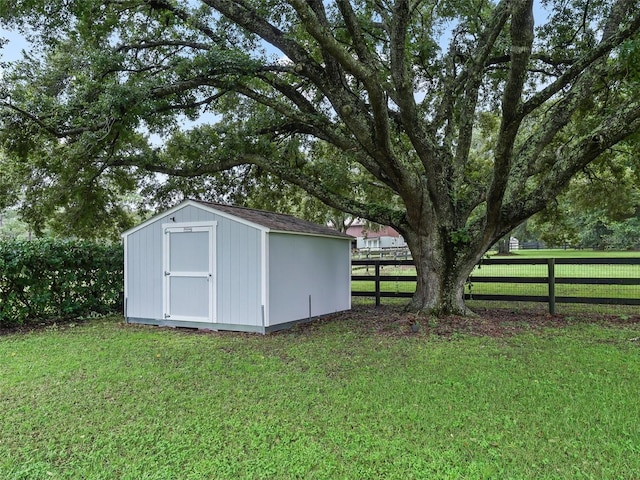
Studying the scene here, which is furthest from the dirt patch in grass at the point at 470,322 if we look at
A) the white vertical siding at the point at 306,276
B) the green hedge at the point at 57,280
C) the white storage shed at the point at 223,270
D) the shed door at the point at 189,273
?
the green hedge at the point at 57,280

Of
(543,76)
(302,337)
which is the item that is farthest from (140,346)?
(543,76)

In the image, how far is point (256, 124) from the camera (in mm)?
9656

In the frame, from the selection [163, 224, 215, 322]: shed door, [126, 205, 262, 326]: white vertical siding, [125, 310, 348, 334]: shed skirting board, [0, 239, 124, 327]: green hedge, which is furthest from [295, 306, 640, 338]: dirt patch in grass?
[0, 239, 124, 327]: green hedge

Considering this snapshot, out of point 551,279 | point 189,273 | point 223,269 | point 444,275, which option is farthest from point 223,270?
point 551,279

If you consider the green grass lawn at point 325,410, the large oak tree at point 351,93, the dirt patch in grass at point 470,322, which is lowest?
the green grass lawn at point 325,410

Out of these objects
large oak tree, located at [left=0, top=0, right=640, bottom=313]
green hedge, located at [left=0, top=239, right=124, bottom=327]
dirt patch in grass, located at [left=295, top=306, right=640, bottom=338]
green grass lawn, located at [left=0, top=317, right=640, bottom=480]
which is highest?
large oak tree, located at [left=0, top=0, right=640, bottom=313]

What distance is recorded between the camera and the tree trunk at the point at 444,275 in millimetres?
7570

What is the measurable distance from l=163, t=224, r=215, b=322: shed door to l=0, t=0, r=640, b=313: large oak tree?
1929 mm

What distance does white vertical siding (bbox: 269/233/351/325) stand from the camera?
695cm

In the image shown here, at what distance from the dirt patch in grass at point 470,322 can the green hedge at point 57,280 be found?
4.21m

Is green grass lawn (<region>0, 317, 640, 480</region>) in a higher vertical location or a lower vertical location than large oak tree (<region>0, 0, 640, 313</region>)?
lower

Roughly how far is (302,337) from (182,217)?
3073mm

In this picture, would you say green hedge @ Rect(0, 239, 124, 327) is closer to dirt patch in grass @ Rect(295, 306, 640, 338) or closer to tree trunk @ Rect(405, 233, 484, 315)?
dirt patch in grass @ Rect(295, 306, 640, 338)

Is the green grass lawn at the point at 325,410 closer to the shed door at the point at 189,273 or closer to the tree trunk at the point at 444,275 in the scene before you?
the shed door at the point at 189,273
